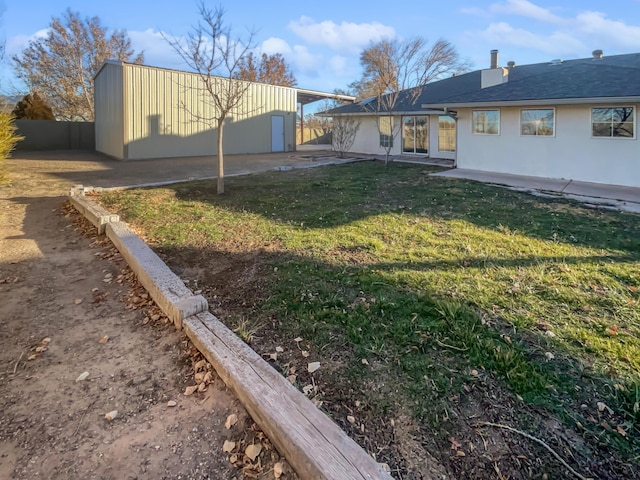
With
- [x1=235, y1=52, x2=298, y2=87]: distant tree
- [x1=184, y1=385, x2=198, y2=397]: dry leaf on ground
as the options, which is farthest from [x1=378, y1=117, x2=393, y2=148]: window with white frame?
[x1=235, y1=52, x2=298, y2=87]: distant tree

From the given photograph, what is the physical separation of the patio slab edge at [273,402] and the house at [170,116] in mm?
12172

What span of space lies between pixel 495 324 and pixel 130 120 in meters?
16.6

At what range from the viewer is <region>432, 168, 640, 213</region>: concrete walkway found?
8.10 m

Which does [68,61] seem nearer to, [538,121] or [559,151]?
[538,121]

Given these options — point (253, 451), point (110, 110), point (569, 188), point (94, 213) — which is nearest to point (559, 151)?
point (569, 188)

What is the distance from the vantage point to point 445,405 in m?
2.18

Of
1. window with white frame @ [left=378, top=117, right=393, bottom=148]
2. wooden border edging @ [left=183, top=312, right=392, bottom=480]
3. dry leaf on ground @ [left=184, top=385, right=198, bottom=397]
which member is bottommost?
dry leaf on ground @ [left=184, top=385, right=198, bottom=397]

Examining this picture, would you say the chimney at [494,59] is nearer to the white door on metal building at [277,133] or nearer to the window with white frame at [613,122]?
the window with white frame at [613,122]

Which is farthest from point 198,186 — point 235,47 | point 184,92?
point 184,92

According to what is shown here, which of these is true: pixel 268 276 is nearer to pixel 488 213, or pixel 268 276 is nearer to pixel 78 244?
pixel 78 244

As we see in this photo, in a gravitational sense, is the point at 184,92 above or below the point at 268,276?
above

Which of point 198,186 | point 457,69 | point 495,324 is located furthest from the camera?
point 457,69

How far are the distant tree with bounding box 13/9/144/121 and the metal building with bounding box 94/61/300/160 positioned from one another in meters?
8.84

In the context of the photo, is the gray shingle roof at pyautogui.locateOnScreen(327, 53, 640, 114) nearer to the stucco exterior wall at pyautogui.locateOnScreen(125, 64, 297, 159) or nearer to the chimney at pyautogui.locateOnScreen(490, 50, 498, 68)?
the chimney at pyautogui.locateOnScreen(490, 50, 498, 68)
